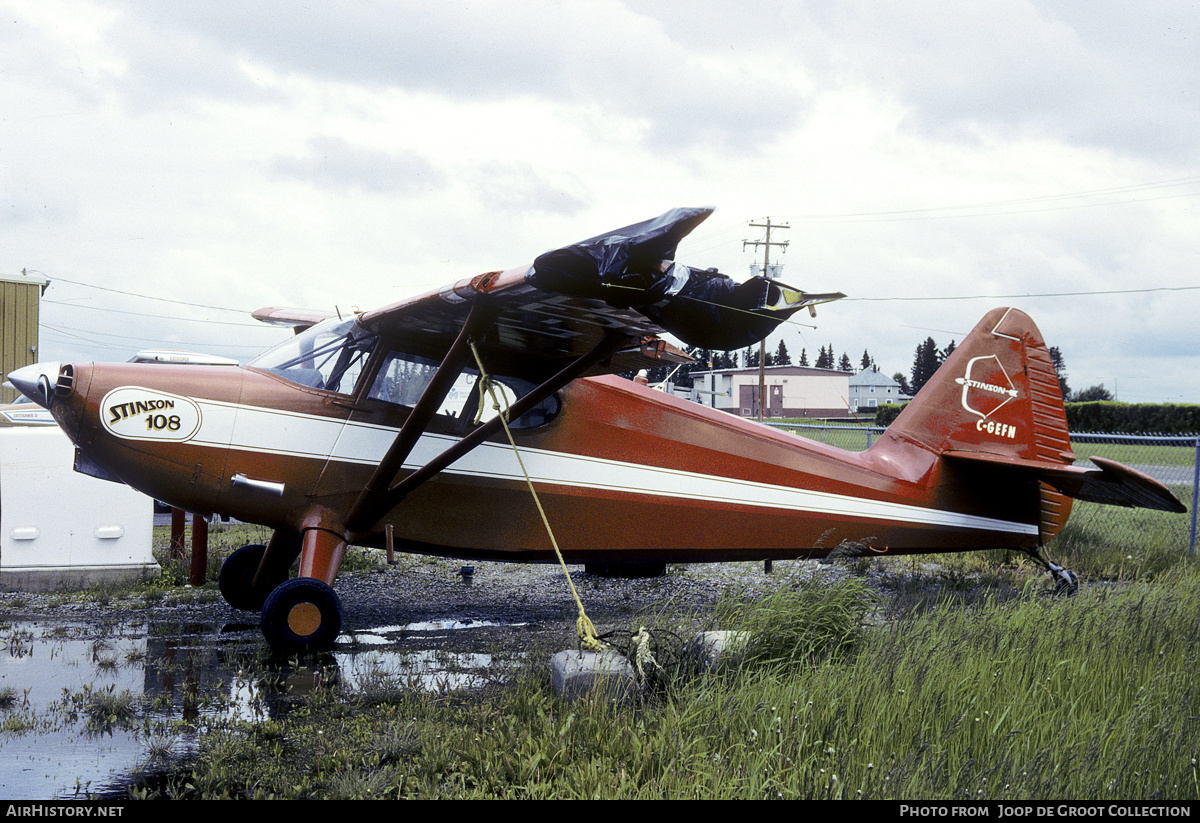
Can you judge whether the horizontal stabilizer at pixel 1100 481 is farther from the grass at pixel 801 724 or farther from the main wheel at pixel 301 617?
the main wheel at pixel 301 617

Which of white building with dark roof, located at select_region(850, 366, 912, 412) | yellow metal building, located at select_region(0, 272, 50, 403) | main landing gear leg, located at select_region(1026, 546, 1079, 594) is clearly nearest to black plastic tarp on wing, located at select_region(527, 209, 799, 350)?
main landing gear leg, located at select_region(1026, 546, 1079, 594)

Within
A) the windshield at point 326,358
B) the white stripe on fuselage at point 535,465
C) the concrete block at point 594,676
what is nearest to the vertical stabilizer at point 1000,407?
the white stripe on fuselage at point 535,465

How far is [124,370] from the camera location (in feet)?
18.3

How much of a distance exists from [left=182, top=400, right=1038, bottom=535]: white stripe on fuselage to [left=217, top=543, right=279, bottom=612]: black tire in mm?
1496

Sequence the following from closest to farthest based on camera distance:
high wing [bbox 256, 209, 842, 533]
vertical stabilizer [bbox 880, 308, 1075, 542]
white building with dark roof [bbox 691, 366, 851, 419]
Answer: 1. high wing [bbox 256, 209, 842, 533]
2. vertical stabilizer [bbox 880, 308, 1075, 542]
3. white building with dark roof [bbox 691, 366, 851, 419]

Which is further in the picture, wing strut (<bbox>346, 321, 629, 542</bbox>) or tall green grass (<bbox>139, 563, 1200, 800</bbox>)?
wing strut (<bbox>346, 321, 629, 542</bbox>)

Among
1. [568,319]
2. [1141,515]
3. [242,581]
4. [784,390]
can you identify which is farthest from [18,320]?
[784,390]

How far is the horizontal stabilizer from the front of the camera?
5707mm

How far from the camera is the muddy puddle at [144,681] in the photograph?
3.46m

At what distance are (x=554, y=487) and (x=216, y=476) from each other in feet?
8.11

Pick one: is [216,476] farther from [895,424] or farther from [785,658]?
[895,424]

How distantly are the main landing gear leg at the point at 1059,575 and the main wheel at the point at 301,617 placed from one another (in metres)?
5.83

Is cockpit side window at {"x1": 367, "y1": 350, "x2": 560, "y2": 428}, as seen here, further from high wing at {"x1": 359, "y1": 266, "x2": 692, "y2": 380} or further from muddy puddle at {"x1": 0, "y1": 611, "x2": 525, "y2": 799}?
muddy puddle at {"x1": 0, "y1": 611, "x2": 525, "y2": 799}

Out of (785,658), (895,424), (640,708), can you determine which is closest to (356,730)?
(640,708)
